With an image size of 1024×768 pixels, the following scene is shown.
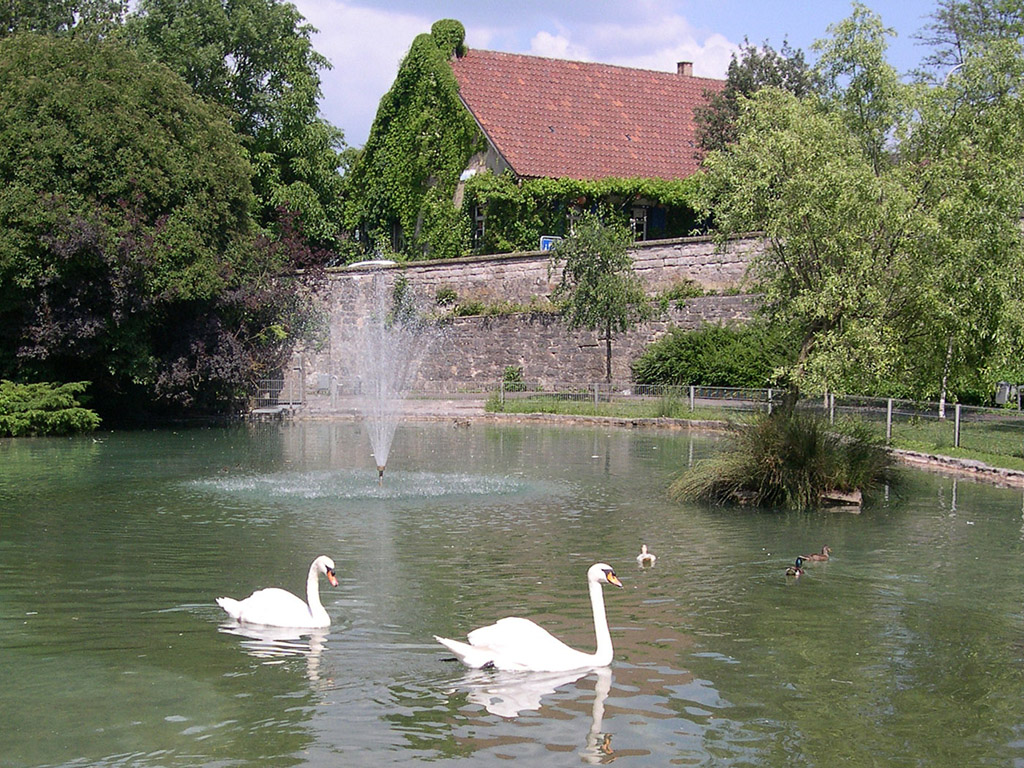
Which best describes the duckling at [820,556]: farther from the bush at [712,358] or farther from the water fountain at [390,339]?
the water fountain at [390,339]

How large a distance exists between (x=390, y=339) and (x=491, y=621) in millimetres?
37165

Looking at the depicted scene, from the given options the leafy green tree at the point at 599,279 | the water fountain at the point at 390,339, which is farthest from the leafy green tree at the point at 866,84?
the water fountain at the point at 390,339

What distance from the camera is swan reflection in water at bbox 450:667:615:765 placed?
29.8 ft

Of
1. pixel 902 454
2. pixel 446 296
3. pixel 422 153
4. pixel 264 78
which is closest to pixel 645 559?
pixel 902 454

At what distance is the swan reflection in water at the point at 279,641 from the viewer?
35.2 ft

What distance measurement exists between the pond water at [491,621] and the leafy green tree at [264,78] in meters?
29.6

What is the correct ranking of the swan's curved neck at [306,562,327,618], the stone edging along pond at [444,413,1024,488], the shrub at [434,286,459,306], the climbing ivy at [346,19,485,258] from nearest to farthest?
1. the swan's curved neck at [306,562,327,618]
2. the stone edging along pond at [444,413,1024,488]
3. the shrub at [434,286,459,306]
4. the climbing ivy at [346,19,485,258]

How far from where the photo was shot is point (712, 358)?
38.3 metres

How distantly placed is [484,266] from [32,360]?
17.1 meters

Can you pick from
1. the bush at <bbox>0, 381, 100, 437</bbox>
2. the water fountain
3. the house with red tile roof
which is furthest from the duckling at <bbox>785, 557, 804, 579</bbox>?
the house with red tile roof

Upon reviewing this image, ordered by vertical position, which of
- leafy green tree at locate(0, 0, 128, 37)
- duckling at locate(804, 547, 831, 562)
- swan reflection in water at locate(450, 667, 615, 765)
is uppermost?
leafy green tree at locate(0, 0, 128, 37)

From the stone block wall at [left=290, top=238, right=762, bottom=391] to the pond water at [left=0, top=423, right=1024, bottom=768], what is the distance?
19904 mm

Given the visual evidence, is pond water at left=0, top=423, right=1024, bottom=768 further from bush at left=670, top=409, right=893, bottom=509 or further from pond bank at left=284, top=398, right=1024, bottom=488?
pond bank at left=284, top=398, right=1024, bottom=488

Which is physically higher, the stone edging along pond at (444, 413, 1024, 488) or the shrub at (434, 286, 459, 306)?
the shrub at (434, 286, 459, 306)
